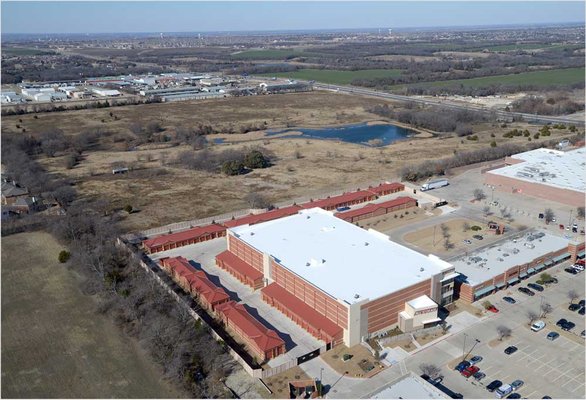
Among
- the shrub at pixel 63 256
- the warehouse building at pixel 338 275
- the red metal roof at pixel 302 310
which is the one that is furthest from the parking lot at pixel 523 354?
the shrub at pixel 63 256

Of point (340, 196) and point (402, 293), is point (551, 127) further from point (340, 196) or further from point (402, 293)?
point (402, 293)

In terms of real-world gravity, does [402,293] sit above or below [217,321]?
above

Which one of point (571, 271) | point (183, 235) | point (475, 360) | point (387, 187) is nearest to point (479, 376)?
point (475, 360)

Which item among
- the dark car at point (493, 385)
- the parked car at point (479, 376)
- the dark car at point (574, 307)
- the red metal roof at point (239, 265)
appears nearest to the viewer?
the dark car at point (493, 385)

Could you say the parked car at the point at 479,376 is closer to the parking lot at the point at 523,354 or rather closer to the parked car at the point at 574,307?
the parking lot at the point at 523,354

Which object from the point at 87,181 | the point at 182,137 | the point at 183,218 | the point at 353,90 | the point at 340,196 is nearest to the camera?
the point at 183,218

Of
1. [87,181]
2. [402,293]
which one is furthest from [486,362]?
[87,181]
